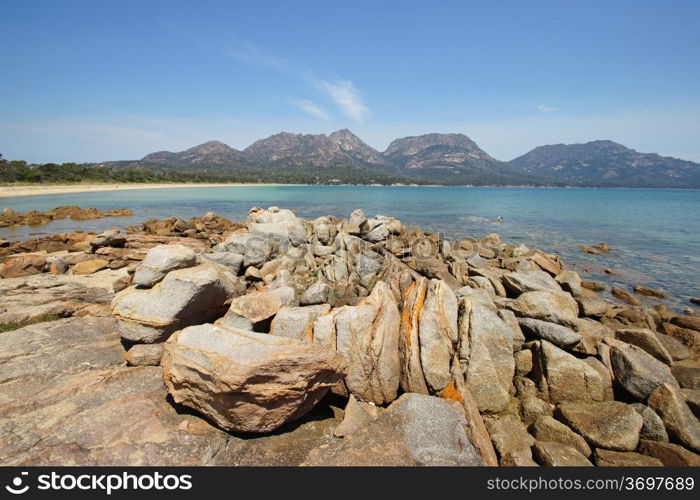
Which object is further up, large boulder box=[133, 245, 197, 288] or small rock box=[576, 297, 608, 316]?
large boulder box=[133, 245, 197, 288]

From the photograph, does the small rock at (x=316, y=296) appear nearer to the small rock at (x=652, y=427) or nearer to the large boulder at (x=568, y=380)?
the large boulder at (x=568, y=380)

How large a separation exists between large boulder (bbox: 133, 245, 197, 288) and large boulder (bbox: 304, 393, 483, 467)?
18.3 ft

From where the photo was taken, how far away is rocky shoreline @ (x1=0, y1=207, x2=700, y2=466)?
15.9ft

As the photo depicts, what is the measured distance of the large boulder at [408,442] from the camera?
464 centimetres

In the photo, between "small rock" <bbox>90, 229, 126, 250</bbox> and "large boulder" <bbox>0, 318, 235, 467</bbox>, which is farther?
"small rock" <bbox>90, 229, 126, 250</bbox>

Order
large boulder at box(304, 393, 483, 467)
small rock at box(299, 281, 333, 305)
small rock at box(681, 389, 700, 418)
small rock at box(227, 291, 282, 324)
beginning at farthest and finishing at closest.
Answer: small rock at box(299, 281, 333, 305) < small rock at box(227, 291, 282, 324) < small rock at box(681, 389, 700, 418) < large boulder at box(304, 393, 483, 467)

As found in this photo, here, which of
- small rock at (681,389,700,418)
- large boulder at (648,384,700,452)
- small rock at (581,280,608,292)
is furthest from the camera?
small rock at (581,280,608,292)

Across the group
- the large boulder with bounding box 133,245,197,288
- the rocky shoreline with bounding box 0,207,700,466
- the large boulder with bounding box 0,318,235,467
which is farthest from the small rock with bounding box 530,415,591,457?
the large boulder with bounding box 133,245,197,288

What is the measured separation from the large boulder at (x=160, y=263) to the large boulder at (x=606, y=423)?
29.5 ft

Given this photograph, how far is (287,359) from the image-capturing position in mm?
4988

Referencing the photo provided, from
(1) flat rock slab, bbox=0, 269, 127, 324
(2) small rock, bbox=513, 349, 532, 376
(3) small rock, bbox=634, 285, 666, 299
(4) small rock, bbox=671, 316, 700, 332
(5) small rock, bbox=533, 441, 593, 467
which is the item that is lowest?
(3) small rock, bbox=634, 285, 666, 299

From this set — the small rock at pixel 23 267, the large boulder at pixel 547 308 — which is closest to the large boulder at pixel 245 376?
the large boulder at pixel 547 308

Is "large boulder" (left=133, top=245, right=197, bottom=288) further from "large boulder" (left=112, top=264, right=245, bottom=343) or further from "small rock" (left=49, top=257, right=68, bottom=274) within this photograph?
"small rock" (left=49, top=257, right=68, bottom=274)
